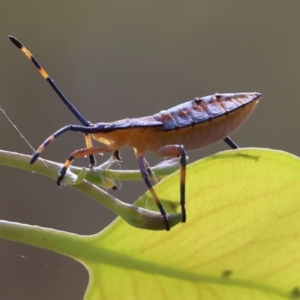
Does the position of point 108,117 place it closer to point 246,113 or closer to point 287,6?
point 287,6

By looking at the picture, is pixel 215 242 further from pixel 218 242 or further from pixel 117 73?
pixel 117 73

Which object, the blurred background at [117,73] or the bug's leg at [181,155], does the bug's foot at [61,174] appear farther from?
the blurred background at [117,73]

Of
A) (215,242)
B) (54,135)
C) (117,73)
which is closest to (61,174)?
(54,135)

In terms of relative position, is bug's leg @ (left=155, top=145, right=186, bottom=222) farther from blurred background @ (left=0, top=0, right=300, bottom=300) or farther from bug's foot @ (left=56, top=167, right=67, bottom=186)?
blurred background @ (left=0, top=0, right=300, bottom=300)

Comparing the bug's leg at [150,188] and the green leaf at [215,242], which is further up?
the bug's leg at [150,188]

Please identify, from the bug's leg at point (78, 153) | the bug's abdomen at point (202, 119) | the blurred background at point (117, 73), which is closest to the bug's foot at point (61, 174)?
the bug's leg at point (78, 153)

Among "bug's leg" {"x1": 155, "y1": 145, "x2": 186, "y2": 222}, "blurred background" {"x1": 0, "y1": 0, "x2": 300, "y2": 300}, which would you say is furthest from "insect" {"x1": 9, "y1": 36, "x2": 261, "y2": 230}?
"blurred background" {"x1": 0, "y1": 0, "x2": 300, "y2": 300}

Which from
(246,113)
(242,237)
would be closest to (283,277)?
(242,237)
